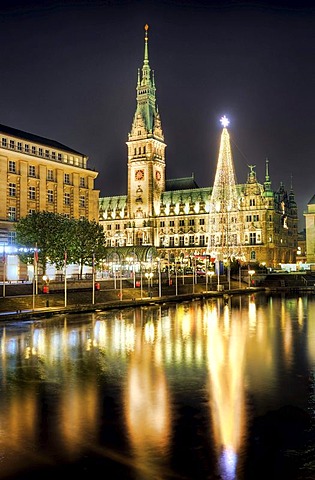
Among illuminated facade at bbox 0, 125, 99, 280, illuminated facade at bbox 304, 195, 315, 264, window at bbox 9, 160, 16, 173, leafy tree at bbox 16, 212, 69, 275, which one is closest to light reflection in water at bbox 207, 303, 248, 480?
leafy tree at bbox 16, 212, 69, 275

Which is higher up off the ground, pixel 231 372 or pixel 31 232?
pixel 31 232

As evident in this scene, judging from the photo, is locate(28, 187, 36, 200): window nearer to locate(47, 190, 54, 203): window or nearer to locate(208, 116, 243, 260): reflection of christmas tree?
locate(47, 190, 54, 203): window

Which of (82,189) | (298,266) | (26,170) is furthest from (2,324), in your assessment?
(298,266)

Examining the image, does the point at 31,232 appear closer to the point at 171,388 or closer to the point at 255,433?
the point at 171,388

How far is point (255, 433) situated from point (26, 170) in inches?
4011

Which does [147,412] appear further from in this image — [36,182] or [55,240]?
[36,182]

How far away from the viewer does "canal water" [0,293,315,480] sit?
13016 millimetres

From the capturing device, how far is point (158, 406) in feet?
59.8

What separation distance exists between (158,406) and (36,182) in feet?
328

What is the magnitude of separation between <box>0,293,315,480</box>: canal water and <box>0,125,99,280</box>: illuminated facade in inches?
2724

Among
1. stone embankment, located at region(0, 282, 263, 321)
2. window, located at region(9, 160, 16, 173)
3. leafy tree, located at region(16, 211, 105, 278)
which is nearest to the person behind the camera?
stone embankment, located at region(0, 282, 263, 321)

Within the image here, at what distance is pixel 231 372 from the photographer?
24.0 meters

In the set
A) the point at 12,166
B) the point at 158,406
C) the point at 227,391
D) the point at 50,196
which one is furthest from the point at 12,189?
the point at 158,406

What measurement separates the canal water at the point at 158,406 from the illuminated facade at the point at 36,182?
227 feet
